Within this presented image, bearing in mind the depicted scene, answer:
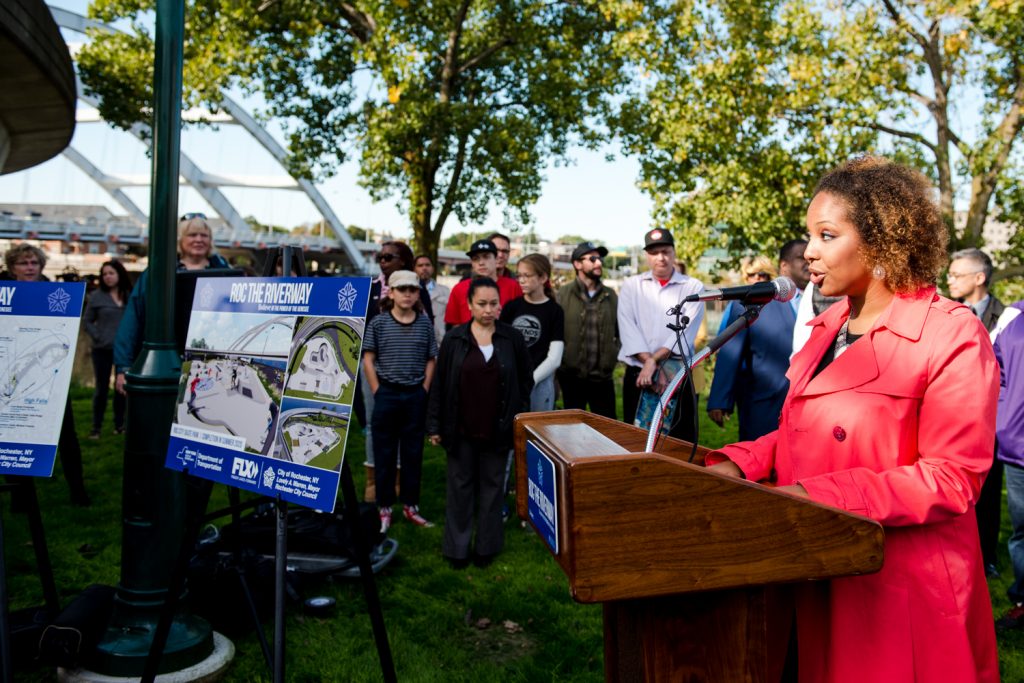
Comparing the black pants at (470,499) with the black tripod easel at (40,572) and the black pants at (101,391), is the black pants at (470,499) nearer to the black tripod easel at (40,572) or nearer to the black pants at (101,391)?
the black tripod easel at (40,572)

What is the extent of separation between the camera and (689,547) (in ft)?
4.91

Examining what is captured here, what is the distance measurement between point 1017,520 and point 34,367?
5.17 m

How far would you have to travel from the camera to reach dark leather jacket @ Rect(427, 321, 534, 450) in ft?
17.1

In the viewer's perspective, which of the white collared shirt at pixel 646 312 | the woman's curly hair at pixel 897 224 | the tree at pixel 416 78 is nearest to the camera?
the woman's curly hair at pixel 897 224

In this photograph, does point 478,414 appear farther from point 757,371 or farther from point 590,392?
point 757,371

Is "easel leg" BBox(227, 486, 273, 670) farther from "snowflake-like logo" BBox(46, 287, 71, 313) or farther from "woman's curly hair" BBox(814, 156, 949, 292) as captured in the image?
"woman's curly hair" BBox(814, 156, 949, 292)

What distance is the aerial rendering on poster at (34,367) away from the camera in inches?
128

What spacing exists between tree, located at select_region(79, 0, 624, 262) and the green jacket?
10.3 metres

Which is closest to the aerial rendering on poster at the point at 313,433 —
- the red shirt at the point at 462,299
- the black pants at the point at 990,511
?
the red shirt at the point at 462,299

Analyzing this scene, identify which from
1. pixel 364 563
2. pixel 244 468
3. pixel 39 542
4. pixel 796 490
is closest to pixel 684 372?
pixel 796 490

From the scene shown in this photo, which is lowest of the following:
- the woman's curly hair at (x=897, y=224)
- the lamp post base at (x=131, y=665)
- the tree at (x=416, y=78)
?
the lamp post base at (x=131, y=665)

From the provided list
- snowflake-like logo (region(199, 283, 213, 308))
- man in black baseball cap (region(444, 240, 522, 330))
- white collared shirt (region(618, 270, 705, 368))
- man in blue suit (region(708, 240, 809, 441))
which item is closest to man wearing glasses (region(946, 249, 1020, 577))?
man in blue suit (region(708, 240, 809, 441))

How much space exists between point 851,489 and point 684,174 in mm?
15328

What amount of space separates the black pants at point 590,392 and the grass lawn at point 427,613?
1.19 m
